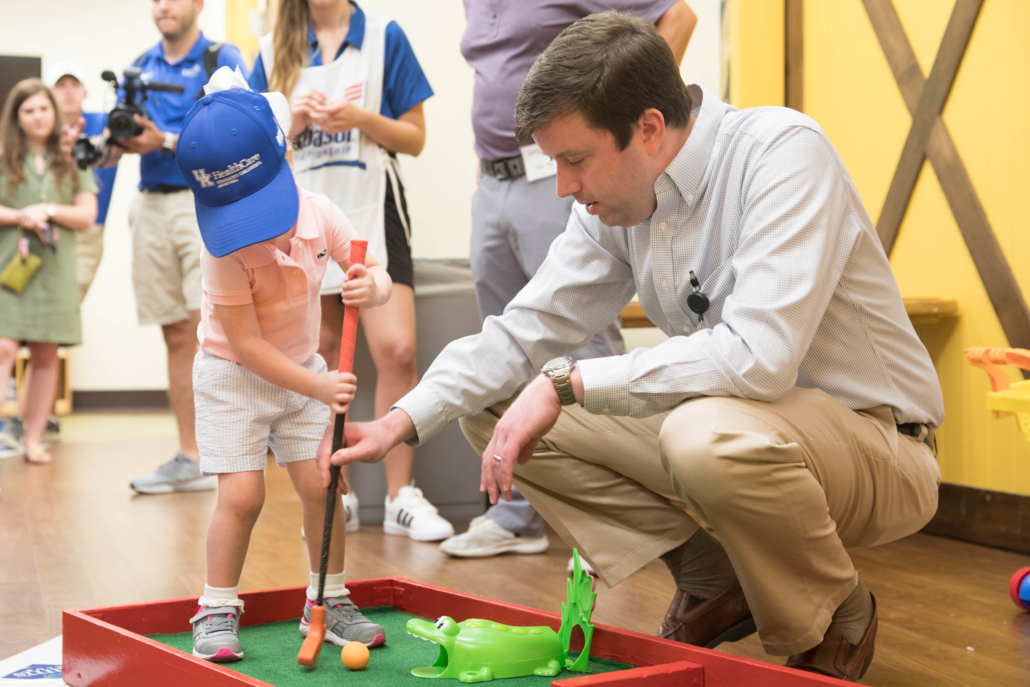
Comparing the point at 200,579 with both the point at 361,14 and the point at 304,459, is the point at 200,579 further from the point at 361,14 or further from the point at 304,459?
the point at 361,14

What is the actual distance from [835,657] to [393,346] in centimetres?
148

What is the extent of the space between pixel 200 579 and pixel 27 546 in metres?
0.61

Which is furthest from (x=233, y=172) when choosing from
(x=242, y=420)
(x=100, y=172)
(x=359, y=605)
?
(x=100, y=172)

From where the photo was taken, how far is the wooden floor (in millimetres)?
1518

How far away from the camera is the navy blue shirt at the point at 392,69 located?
2523 mm

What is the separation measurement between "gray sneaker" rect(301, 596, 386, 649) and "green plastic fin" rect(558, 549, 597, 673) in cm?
29

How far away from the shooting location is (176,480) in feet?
10.5

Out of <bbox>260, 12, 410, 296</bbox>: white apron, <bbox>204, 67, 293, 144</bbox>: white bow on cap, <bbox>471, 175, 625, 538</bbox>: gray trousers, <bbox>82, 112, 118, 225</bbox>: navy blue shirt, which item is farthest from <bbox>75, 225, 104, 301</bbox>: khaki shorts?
<bbox>204, 67, 293, 144</bbox>: white bow on cap

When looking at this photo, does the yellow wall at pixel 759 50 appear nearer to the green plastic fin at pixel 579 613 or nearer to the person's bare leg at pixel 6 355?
the green plastic fin at pixel 579 613

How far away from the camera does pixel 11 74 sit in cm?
678

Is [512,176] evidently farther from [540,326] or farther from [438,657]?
[438,657]

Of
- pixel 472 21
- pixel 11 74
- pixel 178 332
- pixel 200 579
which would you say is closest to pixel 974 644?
pixel 200 579

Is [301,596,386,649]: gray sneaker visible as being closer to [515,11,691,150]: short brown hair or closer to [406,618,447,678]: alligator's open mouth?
[406,618,447,678]: alligator's open mouth

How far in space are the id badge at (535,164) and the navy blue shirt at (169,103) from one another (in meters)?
1.49
